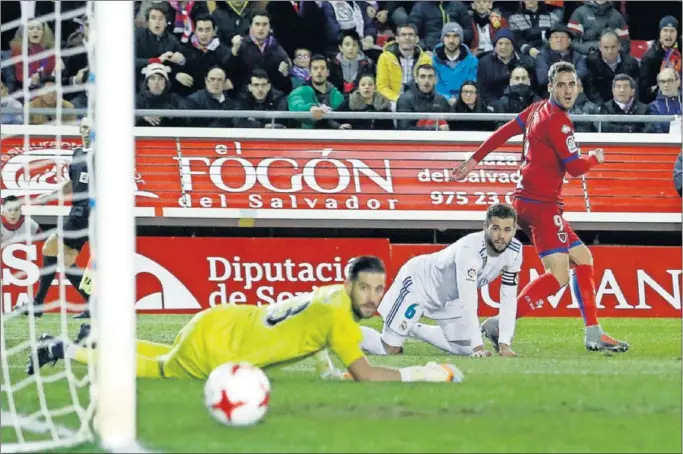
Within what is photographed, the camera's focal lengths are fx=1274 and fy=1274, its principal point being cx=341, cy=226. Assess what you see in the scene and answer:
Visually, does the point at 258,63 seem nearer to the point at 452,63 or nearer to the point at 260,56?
the point at 260,56

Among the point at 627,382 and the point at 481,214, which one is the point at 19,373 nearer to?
the point at 627,382

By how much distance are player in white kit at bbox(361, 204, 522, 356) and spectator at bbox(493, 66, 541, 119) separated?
5331 mm

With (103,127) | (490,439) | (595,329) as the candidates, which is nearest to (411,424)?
(490,439)

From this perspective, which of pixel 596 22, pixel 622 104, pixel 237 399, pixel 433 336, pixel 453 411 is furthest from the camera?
pixel 596 22

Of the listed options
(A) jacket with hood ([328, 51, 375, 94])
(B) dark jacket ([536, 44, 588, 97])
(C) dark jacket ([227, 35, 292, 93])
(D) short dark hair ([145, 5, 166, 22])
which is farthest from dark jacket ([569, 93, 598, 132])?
(D) short dark hair ([145, 5, 166, 22])

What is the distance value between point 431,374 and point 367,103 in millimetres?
7699

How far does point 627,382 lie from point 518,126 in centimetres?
264

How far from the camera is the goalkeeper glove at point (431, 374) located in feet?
21.9

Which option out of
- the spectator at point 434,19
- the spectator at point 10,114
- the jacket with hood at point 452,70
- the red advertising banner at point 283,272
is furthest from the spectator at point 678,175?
the spectator at point 10,114

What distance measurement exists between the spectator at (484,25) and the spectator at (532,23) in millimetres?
161

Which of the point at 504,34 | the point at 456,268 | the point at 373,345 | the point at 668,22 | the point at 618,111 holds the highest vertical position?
the point at 668,22

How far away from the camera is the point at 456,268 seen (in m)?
8.95

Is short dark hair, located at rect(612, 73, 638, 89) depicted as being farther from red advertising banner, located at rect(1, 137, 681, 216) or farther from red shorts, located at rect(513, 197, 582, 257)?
red shorts, located at rect(513, 197, 582, 257)

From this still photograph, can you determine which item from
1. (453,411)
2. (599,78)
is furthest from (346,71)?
(453,411)
